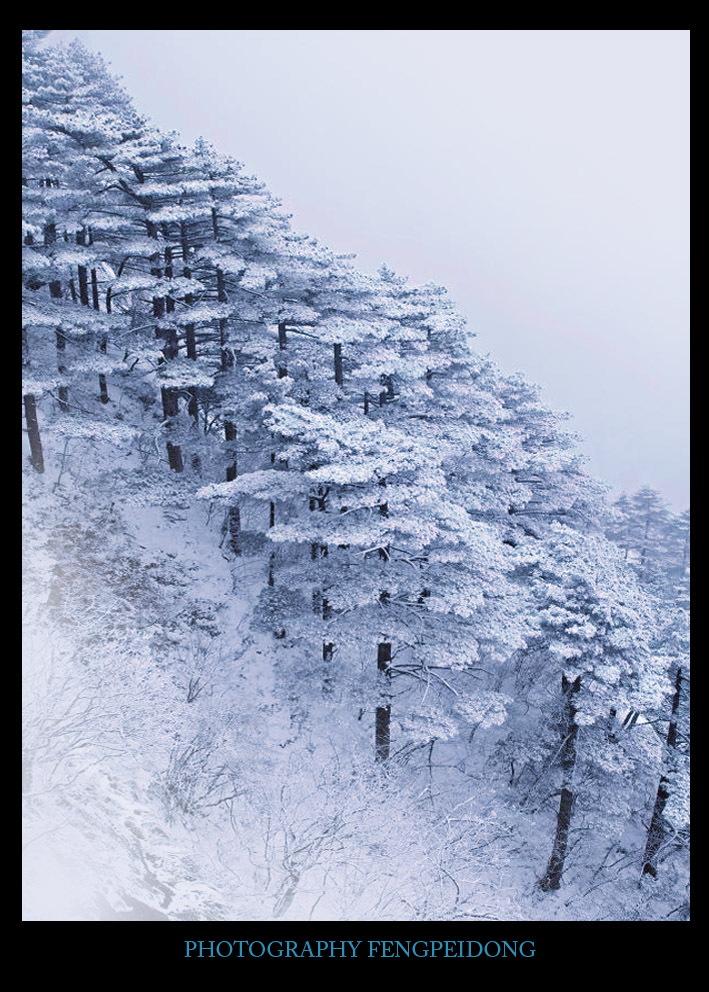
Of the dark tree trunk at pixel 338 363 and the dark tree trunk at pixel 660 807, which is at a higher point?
the dark tree trunk at pixel 338 363

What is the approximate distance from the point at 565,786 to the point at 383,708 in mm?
4581

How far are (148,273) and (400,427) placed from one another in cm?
968

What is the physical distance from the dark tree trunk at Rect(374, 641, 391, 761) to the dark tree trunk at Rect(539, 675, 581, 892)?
4128 mm

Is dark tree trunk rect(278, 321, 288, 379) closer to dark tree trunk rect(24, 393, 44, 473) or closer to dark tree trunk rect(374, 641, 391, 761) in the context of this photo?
dark tree trunk rect(24, 393, 44, 473)

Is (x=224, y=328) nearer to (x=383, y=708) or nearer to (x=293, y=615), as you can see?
(x=293, y=615)

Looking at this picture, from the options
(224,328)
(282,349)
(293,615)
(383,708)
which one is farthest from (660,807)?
(224,328)

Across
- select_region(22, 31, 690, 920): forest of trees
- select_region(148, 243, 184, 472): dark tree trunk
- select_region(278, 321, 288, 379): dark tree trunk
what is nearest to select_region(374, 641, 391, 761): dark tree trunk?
select_region(22, 31, 690, 920): forest of trees

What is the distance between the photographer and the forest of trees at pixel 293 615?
8766mm

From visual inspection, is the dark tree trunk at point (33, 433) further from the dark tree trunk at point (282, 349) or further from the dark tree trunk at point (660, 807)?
the dark tree trunk at point (660, 807)

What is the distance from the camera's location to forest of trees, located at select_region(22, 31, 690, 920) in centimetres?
877

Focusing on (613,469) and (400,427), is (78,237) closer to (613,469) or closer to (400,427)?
(400,427)

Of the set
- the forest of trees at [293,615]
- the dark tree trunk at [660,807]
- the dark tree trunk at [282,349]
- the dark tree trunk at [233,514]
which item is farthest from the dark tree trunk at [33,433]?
the dark tree trunk at [660,807]

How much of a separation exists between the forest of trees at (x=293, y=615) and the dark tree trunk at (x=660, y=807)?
0.09 meters
